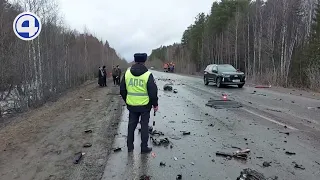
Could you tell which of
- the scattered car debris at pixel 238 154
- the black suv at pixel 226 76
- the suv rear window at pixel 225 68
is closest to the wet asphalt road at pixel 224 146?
the scattered car debris at pixel 238 154

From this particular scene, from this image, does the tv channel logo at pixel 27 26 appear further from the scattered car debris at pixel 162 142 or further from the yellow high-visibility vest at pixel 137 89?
the scattered car debris at pixel 162 142

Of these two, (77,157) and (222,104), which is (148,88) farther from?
(222,104)

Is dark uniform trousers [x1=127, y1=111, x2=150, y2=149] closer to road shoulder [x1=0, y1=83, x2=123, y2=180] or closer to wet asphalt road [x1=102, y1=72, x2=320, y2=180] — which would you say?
wet asphalt road [x1=102, y1=72, x2=320, y2=180]

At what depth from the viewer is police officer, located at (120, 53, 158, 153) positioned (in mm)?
6336

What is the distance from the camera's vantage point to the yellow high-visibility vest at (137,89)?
6344 millimetres

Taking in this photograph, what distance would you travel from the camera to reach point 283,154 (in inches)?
234

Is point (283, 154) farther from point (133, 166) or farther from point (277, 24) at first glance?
point (277, 24)

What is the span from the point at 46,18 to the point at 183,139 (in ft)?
52.0

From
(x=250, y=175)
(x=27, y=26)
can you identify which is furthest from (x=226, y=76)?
(x=250, y=175)

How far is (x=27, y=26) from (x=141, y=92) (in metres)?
4.69

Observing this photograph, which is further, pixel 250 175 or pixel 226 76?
pixel 226 76

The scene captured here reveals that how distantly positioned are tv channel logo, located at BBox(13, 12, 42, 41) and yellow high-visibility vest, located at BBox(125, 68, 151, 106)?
4.19 metres

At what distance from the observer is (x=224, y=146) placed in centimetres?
659

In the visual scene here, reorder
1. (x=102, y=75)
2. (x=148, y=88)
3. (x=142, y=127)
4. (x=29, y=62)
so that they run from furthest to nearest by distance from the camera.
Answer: (x=102, y=75) < (x=29, y=62) < (x=142, y=127) < (x=148, y=88)
